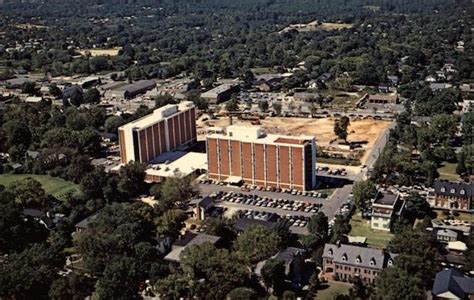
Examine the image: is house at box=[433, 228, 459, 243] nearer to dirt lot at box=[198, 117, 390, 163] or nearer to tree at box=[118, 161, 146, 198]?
dirt lot at box=[198, 117, 390, 163]

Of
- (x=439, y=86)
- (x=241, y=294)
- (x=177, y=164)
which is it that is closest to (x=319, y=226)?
(x=241, y=294)

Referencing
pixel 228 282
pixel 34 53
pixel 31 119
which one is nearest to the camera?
pixel 228 282

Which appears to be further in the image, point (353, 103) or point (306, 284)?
point (353, 103)

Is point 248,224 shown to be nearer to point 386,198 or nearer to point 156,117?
point 386,198

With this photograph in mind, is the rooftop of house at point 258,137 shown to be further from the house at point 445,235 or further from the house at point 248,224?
the house at point 445,235

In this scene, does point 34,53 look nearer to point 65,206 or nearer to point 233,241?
point 65,206

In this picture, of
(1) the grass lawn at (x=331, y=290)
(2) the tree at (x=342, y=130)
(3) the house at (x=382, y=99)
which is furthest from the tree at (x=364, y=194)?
(3) the house at (x=382, y=99)

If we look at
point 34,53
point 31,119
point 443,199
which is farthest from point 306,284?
point 34,53
